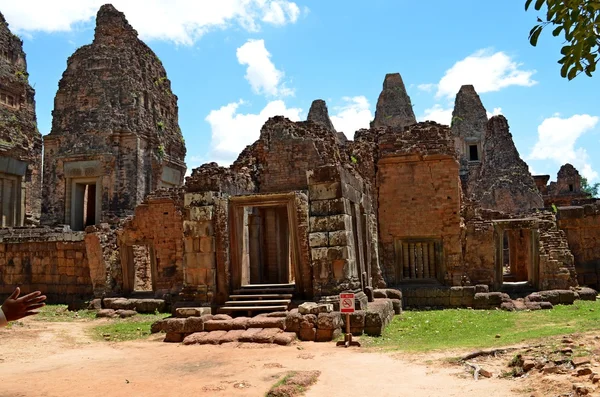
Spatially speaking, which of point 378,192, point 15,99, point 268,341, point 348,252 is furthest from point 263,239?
point 15,99

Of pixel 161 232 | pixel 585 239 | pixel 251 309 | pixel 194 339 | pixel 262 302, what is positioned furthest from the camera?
pixel 161 232

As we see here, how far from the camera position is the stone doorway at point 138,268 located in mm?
19812

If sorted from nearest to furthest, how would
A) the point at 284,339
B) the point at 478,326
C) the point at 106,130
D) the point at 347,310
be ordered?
the point at 347,310 < the point at 284,339 < the point at 478,326 < the point at 106,130

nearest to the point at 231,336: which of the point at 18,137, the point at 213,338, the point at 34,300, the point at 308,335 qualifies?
the point at 213,338

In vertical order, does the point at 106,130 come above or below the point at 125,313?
above

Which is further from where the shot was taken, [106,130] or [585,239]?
[106,130]

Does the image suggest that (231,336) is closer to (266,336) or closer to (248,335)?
(248,335)

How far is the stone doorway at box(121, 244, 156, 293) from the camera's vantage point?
1981cm

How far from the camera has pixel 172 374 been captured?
8.53m

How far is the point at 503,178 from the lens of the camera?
1133 inches

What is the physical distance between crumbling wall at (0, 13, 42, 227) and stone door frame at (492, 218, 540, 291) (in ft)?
74.0

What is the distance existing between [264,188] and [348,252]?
16.8 feet

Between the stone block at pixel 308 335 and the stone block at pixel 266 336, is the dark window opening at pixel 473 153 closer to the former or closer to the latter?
the stone block at pixel 308 335

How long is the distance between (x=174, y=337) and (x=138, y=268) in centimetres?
1084
